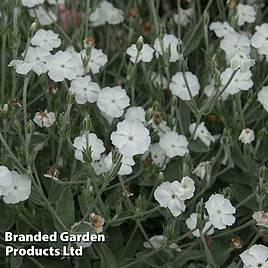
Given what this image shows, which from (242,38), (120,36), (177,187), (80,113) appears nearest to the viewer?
(177,187)

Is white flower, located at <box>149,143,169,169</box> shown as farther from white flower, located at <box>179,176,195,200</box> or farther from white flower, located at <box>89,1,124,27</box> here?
white flower, located at <box>89,1,124,27</box>

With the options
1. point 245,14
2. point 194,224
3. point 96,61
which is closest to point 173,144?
point 194,224

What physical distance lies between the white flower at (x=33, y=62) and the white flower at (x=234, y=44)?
17.4 inches

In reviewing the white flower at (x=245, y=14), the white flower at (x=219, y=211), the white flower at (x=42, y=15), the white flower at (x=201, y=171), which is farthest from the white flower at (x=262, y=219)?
the white flower at (x=42, y=15)

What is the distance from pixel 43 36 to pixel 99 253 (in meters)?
0.57

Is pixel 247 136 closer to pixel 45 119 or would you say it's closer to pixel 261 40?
pixel 261 40

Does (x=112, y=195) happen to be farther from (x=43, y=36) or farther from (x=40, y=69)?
(x=43, y=36)

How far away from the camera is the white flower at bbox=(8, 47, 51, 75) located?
1292mm

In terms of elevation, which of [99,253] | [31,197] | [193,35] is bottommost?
[99,253]

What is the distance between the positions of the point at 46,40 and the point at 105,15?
0.91 ft

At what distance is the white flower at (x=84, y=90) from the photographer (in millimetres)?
1400

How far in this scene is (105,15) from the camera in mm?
1756

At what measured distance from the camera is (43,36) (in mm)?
1550

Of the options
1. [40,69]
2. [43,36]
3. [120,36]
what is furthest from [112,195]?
[120,36]
